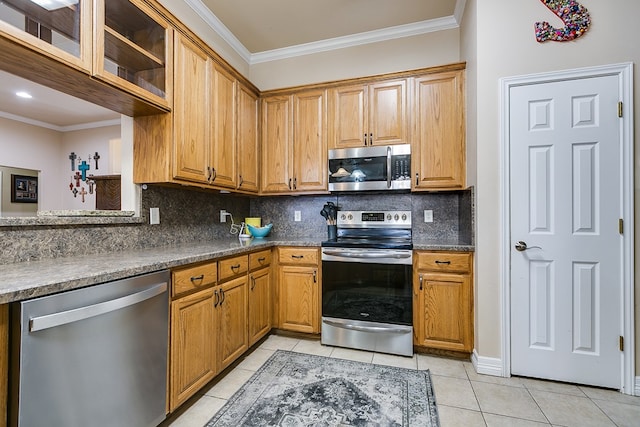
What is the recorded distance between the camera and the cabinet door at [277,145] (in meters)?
3.03

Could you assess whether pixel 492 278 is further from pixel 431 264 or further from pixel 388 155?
pixel 388 155

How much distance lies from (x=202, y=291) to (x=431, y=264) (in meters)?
1.72

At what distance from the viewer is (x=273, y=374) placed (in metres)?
2.09

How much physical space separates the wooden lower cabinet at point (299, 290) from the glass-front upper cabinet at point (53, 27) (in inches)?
74.7

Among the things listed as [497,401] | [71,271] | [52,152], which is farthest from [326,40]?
[52,152]

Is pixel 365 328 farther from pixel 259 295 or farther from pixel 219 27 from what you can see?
pixel 219 27

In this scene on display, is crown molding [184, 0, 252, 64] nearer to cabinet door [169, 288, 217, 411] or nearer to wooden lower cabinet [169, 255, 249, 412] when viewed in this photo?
wooden lower cabinet [169, 255, 249, 412]

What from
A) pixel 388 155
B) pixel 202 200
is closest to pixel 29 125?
pixel 202 200

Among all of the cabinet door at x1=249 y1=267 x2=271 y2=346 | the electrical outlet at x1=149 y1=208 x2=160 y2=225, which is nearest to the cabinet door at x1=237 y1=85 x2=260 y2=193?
the electrical outlet at x1=149 y1=208 x2=160 y2=225

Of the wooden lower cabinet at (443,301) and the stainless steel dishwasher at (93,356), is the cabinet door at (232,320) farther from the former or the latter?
the wooden lower cabinet at (443,301)

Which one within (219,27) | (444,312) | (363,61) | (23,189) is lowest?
(444,312)

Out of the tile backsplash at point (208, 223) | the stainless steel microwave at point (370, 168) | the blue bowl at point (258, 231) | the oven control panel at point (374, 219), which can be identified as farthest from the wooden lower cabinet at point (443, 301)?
the blue bowl at point (258, 231)

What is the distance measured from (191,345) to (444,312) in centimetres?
186

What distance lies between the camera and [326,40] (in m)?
3.18
